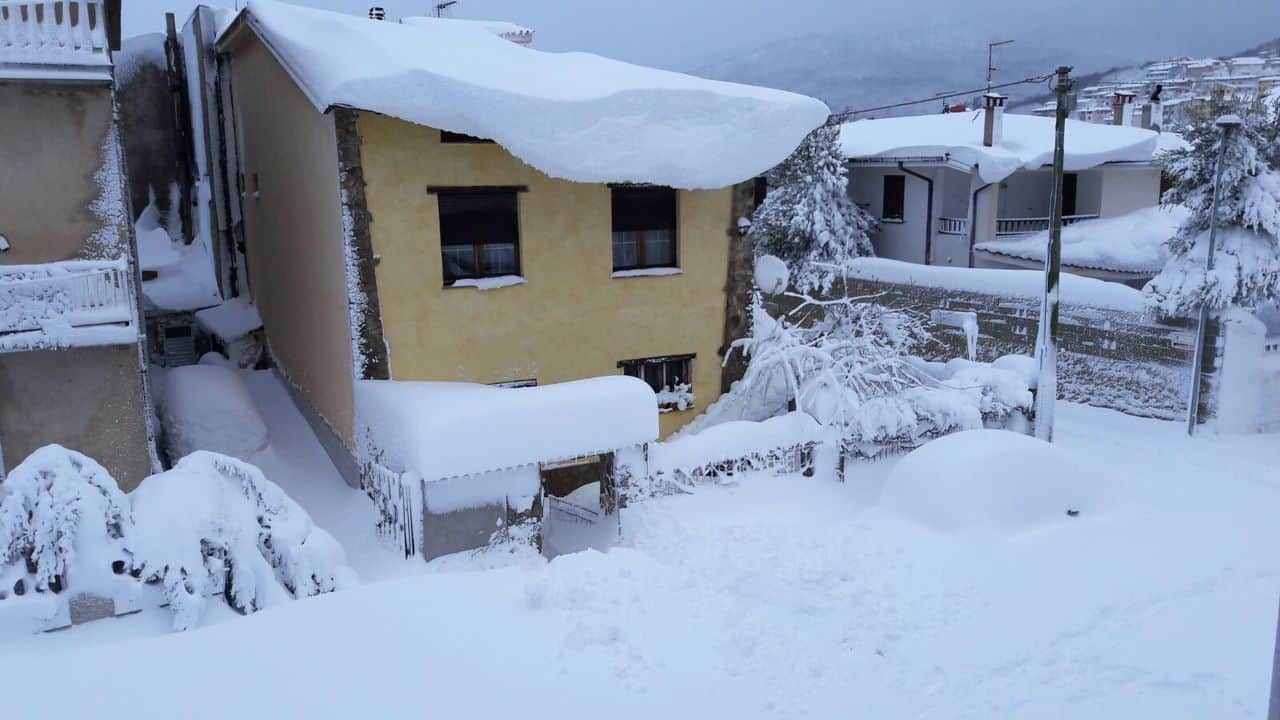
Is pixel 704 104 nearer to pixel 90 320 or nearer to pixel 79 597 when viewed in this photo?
pixel 90 320

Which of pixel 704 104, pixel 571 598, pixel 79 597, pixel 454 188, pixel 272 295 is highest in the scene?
pixel 704 104

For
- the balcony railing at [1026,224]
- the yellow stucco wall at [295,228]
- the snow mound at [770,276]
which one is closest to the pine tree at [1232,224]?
the snow mound at [770,276]

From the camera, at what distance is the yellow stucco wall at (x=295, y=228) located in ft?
42.0

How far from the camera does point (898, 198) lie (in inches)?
1167

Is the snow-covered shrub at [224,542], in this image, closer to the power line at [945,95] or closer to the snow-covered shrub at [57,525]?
the snow-covered shrub at [57,525]

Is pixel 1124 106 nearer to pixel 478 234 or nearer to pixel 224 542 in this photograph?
pixel 478 234

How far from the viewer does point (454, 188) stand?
12758 millimetres

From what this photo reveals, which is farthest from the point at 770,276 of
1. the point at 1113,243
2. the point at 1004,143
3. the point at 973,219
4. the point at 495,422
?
the point at 1004,143

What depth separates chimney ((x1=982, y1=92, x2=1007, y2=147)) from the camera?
26.2 metres

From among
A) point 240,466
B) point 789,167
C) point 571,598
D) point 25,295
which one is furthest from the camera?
point 789,167

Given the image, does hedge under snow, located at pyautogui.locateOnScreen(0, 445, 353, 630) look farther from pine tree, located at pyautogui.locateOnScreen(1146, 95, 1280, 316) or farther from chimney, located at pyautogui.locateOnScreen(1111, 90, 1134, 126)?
chimney, located at pyautogui.locateOnScreen(1111, 90, 1134, 126)

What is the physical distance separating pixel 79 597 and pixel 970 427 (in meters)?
12.1

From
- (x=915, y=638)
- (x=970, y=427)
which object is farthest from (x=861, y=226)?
(x=915, y=638)

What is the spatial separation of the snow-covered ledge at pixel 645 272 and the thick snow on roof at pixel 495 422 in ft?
9.37
